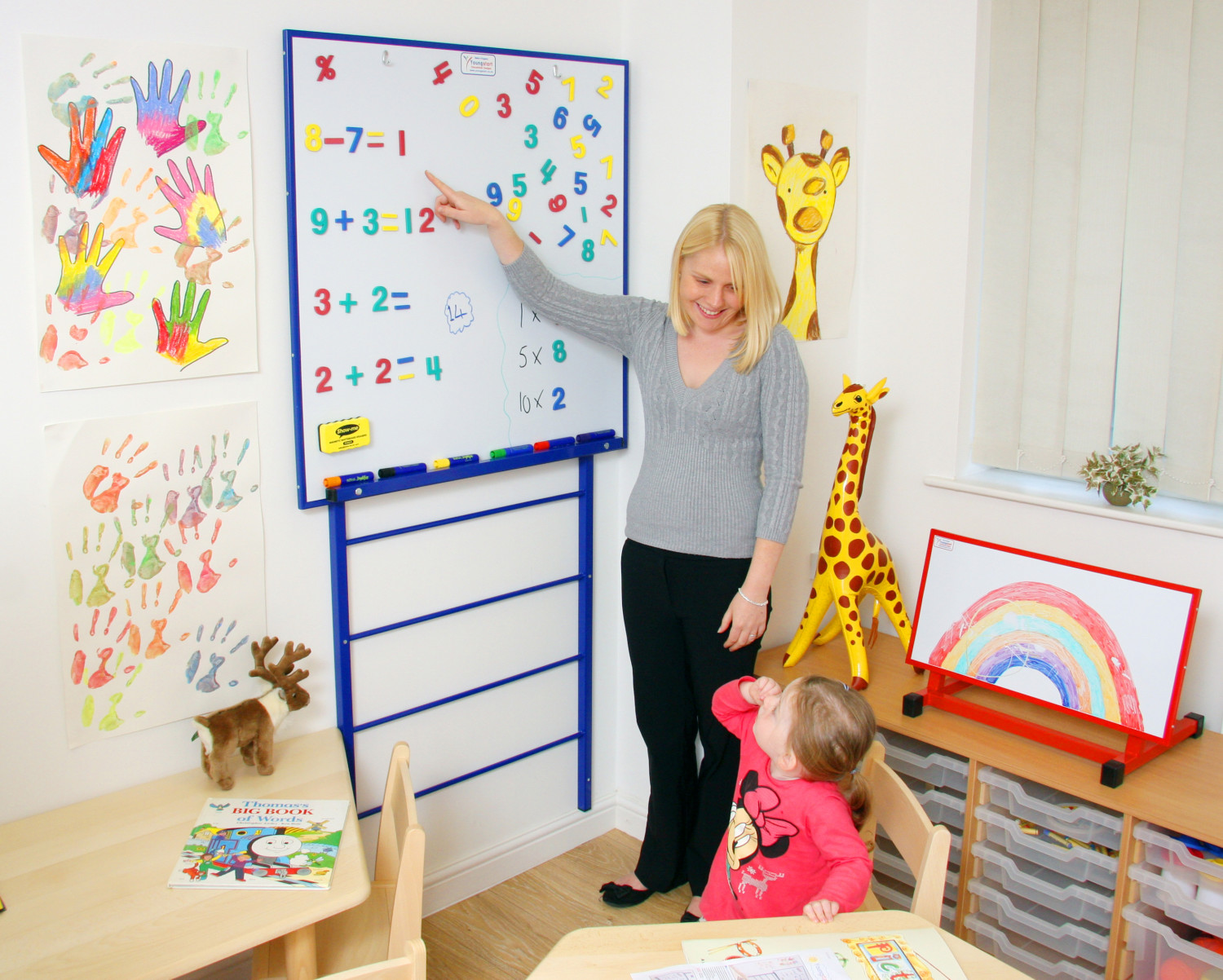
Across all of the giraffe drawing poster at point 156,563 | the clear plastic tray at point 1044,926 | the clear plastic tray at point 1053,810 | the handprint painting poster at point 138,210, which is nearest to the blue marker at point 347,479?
the giraffe drawing poster at point 156,563

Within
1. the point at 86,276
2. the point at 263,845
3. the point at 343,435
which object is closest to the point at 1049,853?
the point at 263,845

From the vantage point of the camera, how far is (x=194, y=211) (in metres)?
1.71

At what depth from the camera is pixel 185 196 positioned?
1.70 m

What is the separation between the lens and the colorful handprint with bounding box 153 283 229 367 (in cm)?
171

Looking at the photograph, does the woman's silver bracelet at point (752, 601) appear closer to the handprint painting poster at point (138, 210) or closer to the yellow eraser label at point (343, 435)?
the yellow eraser label at point (343, 435)

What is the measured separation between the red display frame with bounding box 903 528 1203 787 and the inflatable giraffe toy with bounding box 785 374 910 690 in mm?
92

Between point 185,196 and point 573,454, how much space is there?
940mm

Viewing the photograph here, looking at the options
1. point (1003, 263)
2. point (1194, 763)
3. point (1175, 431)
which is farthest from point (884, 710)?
point (1003, 263)

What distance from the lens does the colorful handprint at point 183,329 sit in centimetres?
171

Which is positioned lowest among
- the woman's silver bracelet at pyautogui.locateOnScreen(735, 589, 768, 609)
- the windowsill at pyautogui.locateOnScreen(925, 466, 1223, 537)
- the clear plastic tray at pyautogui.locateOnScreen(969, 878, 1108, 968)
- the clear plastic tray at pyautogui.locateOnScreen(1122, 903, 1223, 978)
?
the clear plastic tray at pyautogui.locateOnScreen(969, 878, 1108, 968)

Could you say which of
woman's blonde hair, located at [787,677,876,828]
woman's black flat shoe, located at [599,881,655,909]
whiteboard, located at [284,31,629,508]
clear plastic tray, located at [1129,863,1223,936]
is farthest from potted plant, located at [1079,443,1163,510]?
woman's black flat shoe, located at [599,881,655,909]

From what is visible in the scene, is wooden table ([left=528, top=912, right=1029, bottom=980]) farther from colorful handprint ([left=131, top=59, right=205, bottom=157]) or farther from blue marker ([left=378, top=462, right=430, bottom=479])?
colorful handprint ([left=131, top=59, right=205, bottom=157])

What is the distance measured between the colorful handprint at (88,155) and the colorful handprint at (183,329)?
0.19 m

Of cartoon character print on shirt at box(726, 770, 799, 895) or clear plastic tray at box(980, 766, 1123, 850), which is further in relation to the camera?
clear plastic tray at box(980, 766, 1123, 850)
